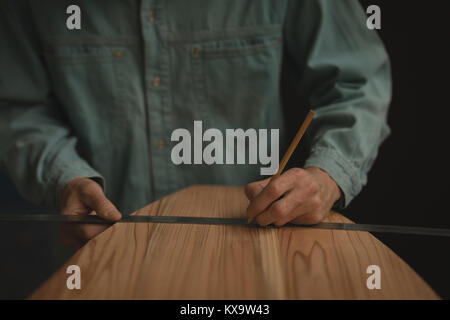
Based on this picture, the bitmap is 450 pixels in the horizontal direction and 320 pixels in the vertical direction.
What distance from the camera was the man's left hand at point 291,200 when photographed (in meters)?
0.50

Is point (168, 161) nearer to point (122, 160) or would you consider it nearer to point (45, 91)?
point (122, 160)

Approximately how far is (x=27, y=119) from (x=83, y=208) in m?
0.33

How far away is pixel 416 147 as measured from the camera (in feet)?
2.67

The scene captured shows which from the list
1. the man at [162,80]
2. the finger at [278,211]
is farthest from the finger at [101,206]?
the finger at [278,211]

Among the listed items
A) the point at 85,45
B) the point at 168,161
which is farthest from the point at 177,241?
the point at 85,45

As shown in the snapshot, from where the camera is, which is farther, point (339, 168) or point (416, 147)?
point (416, 147)

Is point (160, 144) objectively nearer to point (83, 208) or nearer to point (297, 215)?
point (83, 208)

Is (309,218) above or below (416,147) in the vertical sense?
below

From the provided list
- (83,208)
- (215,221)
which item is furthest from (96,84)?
(215,221)

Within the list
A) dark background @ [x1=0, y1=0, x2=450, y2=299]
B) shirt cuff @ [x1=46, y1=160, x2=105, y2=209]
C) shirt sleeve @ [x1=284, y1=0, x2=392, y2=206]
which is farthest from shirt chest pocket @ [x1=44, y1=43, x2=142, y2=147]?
dark background @ [x1=0, y1=0, x2=450, y2=299]

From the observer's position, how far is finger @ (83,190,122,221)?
1.76 ft

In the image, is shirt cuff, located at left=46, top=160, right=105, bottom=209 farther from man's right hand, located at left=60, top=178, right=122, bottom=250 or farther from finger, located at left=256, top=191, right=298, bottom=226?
finger, located at left=256, top=191, right=298, bottom=226

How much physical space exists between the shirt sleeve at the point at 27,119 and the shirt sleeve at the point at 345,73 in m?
0.49

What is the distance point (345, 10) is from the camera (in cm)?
72
